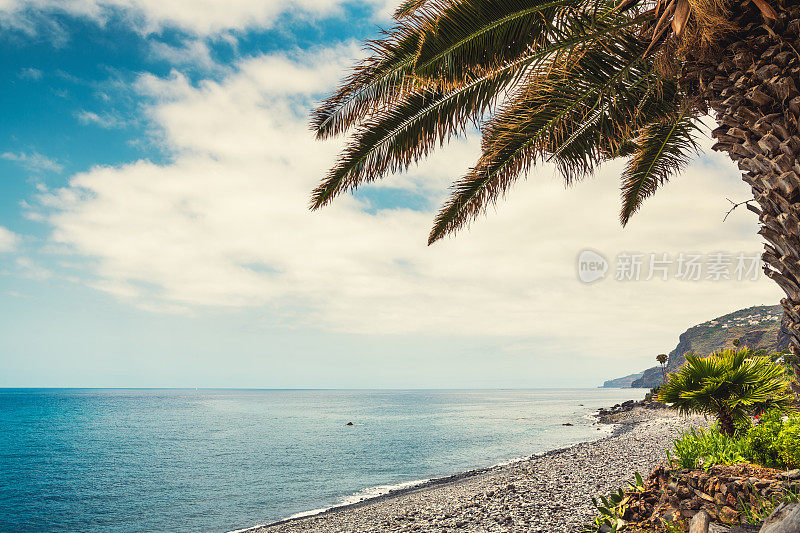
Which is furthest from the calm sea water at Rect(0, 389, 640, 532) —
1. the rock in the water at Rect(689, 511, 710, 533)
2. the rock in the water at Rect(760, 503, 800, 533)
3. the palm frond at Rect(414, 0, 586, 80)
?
the palm frond at Rect(414, 0, 586, 80)

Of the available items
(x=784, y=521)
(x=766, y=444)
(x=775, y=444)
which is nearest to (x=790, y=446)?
(x=775, y=444)

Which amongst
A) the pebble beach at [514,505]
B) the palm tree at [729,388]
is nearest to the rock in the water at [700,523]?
the palm tree at [729,388]

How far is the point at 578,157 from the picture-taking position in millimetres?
7211

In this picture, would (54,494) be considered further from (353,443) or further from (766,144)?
(766,144)

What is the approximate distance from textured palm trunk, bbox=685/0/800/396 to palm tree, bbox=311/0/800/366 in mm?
10

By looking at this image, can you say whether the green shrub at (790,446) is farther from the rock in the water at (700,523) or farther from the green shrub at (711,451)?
the rock in the water at (700,523)

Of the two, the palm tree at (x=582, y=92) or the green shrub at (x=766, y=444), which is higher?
the palm tree at (x=582, y=92)

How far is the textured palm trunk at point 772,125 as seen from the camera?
3.66 meters

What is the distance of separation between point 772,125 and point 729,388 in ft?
17.7

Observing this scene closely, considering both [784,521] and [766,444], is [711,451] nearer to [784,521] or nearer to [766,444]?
[766,444]

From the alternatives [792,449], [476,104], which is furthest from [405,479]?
[476,104]

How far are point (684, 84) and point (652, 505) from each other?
17.0 feet

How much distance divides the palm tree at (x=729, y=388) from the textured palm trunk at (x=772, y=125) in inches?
163

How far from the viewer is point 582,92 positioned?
19.0ft
